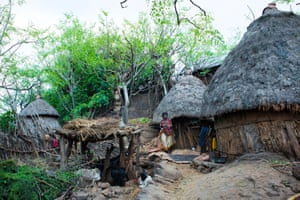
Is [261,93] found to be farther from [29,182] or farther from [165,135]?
[29,182]

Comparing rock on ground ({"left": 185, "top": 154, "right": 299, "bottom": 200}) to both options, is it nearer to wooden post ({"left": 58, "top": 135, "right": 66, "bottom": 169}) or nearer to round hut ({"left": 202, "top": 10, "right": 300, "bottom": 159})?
round hut ({"left": 202, "top": 10, "right": 300, "bottom": 159})

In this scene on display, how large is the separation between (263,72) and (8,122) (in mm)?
7002

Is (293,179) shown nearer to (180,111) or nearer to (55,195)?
(55,195)

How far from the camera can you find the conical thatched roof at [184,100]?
12375 millimetres

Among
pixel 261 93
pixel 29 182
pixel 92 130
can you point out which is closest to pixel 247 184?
pixel 261 93

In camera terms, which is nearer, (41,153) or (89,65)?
(41,153)

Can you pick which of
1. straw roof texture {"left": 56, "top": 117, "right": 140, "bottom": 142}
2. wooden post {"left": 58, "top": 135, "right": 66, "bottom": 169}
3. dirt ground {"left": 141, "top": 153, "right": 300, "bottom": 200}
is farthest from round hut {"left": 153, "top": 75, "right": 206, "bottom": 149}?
wooden post {"left": 58, "top": 135, "right": 66, "bottom": 169}

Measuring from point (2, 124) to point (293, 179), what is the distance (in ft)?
23.9

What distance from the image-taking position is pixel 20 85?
20422 millimetres

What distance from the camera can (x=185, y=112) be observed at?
12.3 metres

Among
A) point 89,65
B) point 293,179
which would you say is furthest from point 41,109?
point 293,179

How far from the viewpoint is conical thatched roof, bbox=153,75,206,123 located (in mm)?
12375

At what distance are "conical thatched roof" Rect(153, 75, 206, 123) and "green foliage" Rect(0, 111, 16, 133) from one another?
650 cm

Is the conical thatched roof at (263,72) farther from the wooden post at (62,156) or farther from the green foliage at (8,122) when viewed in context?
the green foliage at (8,122)
